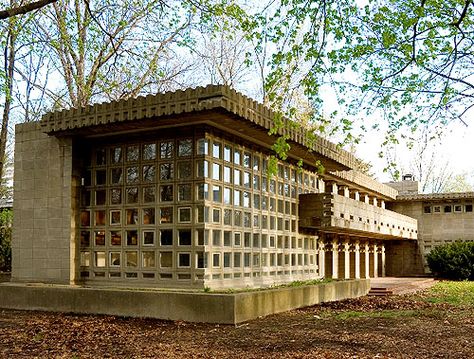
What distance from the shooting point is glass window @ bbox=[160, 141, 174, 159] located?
1176cm

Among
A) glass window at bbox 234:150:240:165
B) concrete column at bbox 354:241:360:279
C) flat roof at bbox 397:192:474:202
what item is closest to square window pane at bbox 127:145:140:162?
glass window at bbox 234:150:240:165

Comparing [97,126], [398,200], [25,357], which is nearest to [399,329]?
[25,357]

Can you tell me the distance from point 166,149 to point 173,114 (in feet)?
4.69

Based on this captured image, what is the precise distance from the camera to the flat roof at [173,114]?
407 inches

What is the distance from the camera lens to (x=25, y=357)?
7.07m

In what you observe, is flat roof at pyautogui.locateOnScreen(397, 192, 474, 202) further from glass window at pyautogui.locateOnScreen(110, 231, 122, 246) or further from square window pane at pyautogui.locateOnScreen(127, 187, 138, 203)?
glass window at pyautogui.locateOnScreen(110, 231, 122, 246)

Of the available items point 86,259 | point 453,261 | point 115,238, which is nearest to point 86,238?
point 86,259

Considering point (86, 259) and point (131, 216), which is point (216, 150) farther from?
point (86, 259)

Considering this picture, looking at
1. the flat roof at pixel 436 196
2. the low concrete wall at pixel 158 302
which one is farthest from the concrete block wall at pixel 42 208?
the flat roof at pixel 436 196

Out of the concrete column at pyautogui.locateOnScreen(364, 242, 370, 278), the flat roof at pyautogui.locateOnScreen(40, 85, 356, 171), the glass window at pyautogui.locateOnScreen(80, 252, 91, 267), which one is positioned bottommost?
the concrete column at pyautogui.locateOnScreen(364, 242, 370, 278)

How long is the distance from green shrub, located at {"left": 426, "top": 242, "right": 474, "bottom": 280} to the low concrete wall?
14.9m

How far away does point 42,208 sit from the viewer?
12.5 meters

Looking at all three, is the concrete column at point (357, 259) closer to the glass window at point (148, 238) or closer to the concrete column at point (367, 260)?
the concrete column at point (367, 260)

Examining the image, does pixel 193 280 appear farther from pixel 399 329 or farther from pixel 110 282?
pixel 399 329
